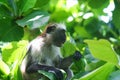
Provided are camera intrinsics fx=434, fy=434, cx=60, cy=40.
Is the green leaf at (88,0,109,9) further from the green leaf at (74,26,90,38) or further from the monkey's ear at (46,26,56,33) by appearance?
the green leaf at (74,26,90,38)

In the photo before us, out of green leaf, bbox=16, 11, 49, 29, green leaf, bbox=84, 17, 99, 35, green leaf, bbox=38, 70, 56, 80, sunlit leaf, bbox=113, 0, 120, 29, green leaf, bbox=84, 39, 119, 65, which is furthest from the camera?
green leaf, bbox=84, 17, 99, 35

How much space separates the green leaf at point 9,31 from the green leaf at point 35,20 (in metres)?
0.16

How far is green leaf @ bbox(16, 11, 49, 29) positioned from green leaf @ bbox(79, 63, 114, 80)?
731 millimetres

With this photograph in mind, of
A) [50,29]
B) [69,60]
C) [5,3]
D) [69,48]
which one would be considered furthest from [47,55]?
[5,3]

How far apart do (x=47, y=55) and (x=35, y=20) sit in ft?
2.99

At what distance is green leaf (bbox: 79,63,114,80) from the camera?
1908 millimetres

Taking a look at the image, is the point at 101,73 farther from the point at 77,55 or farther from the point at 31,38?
the point at 31,38

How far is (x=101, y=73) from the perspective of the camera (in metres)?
1.92

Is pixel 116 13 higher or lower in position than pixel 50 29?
lower

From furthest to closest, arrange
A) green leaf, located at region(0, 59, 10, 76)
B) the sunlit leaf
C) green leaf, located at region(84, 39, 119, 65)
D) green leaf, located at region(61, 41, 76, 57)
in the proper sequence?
the sunlit leaf
green leaf, located at region(61, 41, 76, 57)
green leaf, located at region(0, 59, 10, 76)
green leaf, located at region(84, 39, 119, 65)

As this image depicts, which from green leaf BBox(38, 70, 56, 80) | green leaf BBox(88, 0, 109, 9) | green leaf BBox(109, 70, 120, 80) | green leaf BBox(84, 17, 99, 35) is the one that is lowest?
green leaf BBox(109, 70, 120, 80)

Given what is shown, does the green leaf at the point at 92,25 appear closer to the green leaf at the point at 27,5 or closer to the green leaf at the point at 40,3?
the green leaf at the point at 40,3

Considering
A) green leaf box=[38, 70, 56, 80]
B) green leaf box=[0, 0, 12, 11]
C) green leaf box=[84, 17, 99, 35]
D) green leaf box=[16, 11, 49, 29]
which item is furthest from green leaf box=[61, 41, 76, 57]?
green leaf box=[84, 17, 99, 35]

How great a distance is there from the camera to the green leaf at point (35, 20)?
2.57 meters
